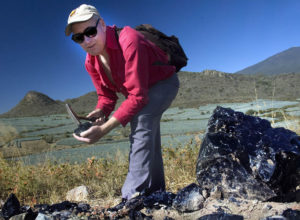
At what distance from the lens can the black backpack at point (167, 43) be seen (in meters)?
1.81

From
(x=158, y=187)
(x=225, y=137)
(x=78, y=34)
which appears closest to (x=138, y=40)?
(x=78, y=34)

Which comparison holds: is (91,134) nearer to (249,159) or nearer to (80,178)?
(249,159)

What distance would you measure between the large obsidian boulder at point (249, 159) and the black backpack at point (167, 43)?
1.82 ft

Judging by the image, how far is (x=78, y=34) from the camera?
163 cm

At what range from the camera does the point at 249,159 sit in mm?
1679

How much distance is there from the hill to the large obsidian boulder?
926cm

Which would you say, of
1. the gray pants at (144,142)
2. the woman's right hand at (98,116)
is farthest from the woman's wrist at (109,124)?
the woman's right hand at (98,116)

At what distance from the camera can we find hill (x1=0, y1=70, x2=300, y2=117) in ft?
39.3

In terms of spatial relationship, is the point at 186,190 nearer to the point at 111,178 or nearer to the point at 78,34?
the point at 111,178

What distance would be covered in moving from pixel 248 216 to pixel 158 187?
2.66 ft

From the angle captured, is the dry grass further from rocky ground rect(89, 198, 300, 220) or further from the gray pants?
rocky ground rect(89, 198, 300, 220)

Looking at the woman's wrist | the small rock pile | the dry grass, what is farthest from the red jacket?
the dry grass

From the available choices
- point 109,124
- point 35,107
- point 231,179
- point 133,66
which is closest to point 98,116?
point 109,124

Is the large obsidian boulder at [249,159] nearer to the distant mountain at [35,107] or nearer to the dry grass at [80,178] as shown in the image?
the dry grass at [80,178]
